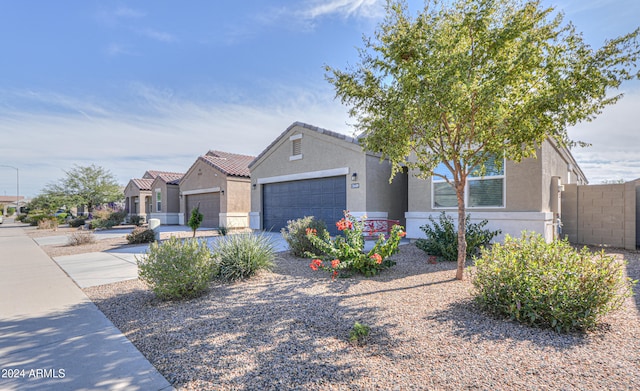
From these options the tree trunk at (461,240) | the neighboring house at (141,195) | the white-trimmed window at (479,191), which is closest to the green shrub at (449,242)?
the tree trunk at (461,240)

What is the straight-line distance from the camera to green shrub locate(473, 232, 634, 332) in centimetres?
373

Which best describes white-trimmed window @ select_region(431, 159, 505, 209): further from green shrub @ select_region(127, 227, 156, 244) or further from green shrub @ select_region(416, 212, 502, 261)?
green shrub @ select_region(127, 227, 156, 244)

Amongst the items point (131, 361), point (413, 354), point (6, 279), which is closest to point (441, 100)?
point (413, 354)

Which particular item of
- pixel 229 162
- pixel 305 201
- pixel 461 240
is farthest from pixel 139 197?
pixel 461 240

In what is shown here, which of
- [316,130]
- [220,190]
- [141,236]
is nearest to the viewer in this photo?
[141,236]

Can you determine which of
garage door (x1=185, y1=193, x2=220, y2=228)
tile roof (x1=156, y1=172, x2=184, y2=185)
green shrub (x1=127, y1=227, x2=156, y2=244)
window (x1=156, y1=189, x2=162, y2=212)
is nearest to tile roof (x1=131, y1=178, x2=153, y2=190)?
tile roof (x1=156, y1=172, x2=184, y2=185)

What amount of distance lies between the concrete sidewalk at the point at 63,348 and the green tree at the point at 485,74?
16.5 feet

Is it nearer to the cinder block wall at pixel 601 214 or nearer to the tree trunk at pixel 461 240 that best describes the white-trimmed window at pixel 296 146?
the tree trunk at pixel 461 240

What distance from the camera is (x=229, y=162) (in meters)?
22.3

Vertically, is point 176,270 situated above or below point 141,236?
above

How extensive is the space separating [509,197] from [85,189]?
3671 centimetres

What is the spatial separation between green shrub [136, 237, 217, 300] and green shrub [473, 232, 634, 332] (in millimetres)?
4398

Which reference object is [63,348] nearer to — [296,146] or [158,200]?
[296,146]

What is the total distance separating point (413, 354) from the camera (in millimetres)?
3246
